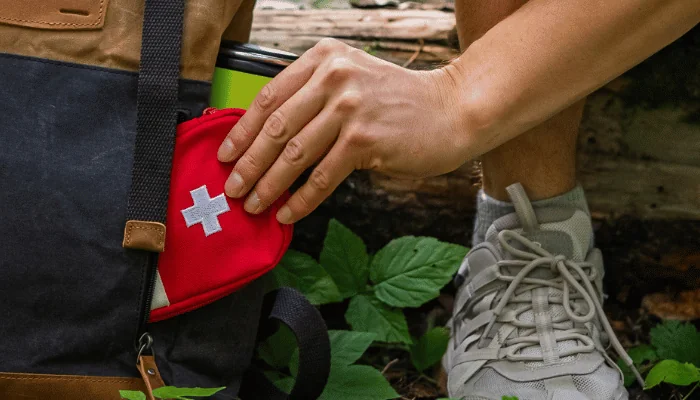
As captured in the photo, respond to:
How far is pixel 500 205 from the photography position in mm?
1518

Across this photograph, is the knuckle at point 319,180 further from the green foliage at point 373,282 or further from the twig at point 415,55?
the twig at point 415,55

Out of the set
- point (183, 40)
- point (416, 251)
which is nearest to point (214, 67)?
point (183, 40)

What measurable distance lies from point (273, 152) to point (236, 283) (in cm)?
23

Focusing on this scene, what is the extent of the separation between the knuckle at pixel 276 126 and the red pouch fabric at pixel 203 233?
8 centimetres

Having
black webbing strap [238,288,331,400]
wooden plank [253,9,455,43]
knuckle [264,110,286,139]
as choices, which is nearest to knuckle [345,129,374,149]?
knuckle [264,110,286,139]

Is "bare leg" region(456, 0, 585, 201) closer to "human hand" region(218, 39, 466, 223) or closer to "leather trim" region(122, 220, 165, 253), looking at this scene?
"human hand" region(218, 39, 466, 223)

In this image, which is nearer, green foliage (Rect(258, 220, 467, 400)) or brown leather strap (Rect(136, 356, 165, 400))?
brown leather strap (Rect(136, 356, 165, 400))

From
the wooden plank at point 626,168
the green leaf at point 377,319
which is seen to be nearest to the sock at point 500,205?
the wooden plank at point 626,168

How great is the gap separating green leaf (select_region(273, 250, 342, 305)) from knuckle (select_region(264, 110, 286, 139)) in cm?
50

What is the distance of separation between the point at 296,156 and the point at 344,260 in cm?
53

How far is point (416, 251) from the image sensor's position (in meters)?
1.63

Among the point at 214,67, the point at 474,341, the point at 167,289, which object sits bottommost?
the point at 474,341

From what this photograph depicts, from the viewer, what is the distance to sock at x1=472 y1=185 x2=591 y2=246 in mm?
1467

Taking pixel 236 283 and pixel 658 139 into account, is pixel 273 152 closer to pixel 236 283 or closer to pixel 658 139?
pixel 236 283
